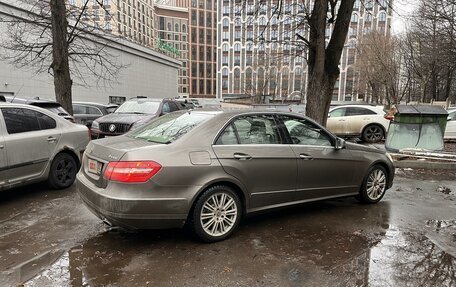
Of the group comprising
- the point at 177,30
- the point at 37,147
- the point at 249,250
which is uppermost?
the point at 177,30

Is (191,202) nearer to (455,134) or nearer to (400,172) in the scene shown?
(400,172)

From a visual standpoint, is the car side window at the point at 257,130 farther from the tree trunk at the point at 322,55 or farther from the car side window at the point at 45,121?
the tree trunk at the point at 322,55

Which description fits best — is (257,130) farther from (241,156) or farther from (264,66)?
(264,66)

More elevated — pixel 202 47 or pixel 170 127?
pixel 202 47

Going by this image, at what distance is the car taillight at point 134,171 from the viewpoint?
11.6 feet

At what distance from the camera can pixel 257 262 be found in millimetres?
3553

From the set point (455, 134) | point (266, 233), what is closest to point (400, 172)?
point (266, 233)

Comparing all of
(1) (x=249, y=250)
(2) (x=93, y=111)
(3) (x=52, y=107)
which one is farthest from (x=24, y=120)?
(2) (x=93, y=111)

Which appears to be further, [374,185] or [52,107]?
[52,107]

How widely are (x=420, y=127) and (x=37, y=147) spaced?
9.62 meters

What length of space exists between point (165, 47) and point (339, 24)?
41.7 meters

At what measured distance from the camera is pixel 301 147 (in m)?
4.67

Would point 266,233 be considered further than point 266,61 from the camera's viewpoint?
No

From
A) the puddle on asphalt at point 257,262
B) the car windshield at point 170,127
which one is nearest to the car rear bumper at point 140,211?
the puddle on asphalt at point 257,262
